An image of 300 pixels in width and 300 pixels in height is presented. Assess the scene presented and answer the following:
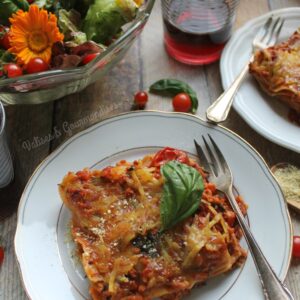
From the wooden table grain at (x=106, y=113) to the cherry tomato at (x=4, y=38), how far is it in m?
0.41

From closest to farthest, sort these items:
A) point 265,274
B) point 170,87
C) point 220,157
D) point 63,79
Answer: point 265,274 → point 63,79 → point 220,157 → point 170,87

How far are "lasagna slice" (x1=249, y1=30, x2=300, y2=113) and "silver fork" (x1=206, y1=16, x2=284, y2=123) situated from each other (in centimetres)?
11

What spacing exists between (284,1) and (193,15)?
36.2 inches

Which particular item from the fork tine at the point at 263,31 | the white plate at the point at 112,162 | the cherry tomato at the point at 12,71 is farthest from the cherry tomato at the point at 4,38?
the fork tine at the point at 263,31

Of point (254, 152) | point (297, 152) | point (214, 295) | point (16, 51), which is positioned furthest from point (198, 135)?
point (16, 51)

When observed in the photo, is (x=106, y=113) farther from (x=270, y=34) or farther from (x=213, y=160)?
(x=270, y=34)

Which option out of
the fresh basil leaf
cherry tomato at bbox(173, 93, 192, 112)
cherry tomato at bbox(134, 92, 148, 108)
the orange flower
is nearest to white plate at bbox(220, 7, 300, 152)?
cherry tomato at bbox(173, 93, 192, 112)

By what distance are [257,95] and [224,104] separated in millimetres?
280

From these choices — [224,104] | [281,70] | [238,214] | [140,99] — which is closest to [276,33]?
[281,70]

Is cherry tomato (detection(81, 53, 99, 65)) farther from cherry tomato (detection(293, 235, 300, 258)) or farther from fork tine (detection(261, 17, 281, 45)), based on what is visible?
cherry tomato (detection(293, 235, 300, 258))

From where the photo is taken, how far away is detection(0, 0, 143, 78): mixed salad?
257cm

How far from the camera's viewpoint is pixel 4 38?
105 inches

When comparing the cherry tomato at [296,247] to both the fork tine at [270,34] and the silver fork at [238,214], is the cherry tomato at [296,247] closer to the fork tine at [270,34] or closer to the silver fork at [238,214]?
the silver fork at [238,214]

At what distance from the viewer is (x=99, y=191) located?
7.27 feet
